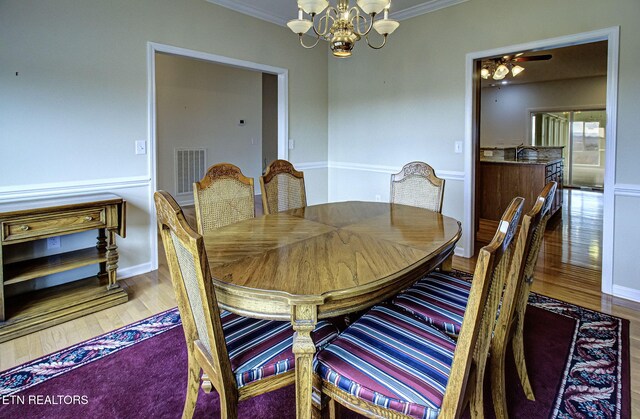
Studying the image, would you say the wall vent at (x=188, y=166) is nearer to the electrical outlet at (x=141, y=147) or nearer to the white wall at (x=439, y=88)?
the white wall at (x=439, y=88)

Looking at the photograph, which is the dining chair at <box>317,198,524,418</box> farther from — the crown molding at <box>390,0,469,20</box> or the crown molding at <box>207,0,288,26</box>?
the crown molding at <box>207,0,288,26</box>

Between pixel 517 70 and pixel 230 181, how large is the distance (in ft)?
16.2

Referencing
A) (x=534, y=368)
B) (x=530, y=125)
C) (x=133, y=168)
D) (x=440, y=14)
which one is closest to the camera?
(x=534, y=368)

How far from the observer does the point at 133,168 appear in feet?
10.2

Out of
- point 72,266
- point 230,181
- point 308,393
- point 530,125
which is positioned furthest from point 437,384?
point 530,125

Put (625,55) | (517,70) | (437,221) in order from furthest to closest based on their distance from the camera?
1. (517,70)
2. (625,55)
3. (437,221)

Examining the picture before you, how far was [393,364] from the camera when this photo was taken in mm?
1168

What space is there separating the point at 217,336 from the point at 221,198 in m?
1.45

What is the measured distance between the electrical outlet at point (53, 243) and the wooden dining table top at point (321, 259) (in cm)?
167

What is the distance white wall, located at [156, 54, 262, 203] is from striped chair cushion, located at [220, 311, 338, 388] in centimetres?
499

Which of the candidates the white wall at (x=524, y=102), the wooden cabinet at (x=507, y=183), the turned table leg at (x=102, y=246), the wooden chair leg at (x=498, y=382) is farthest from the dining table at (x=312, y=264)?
the white wall at (x=524, y=102)

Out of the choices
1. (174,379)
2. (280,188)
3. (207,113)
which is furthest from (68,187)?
(207,113)

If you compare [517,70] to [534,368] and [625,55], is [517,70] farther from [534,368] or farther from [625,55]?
[534,368]

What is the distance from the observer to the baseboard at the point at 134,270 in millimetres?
3141
